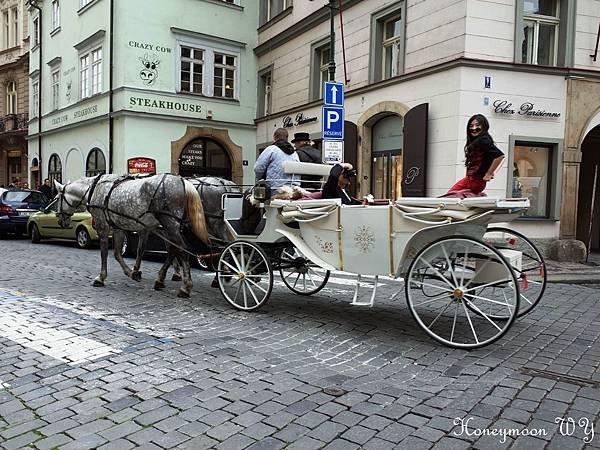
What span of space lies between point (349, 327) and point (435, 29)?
9277mm

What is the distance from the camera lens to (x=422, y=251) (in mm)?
4688

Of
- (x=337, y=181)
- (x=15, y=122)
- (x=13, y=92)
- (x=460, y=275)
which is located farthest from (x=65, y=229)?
(x=13, y=92)

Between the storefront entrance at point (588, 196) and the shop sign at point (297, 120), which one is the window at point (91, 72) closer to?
the shop sign at point (297, 120)

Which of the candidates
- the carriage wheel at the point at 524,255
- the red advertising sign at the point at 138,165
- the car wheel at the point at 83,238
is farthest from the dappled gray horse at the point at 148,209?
the red advertising sign at the point at 138,165

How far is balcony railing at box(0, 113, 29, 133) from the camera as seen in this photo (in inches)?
1180

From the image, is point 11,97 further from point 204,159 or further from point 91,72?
point 204,159

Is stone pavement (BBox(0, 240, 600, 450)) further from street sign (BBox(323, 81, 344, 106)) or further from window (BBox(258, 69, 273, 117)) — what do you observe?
window (BBox(258, 69, 273, 117))

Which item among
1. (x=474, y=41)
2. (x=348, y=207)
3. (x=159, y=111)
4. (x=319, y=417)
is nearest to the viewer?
(x=319, y=417)

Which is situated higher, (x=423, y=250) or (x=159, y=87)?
(x=159, y=87)

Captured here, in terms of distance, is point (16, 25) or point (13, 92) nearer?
point (16, 25)

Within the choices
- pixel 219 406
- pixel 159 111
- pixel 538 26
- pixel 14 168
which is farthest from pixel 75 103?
pixel 219 406

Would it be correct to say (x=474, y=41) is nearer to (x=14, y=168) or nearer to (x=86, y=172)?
(x=86, y=172)

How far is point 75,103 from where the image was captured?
22516 mm

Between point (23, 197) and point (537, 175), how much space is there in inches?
601
